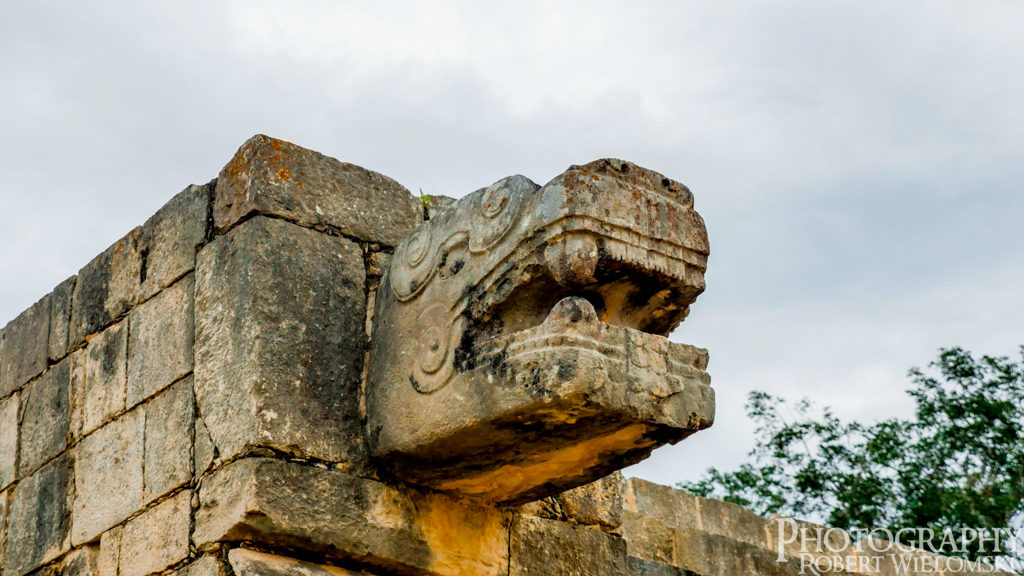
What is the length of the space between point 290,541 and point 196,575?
0.30 m

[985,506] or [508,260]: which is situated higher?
[985,506]

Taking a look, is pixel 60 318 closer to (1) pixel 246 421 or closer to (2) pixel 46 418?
(2) pixel 46 418

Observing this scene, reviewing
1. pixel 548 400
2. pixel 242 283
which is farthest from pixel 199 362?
pixel 548 400

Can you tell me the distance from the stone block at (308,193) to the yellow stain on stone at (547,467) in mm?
910

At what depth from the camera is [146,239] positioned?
4977mm

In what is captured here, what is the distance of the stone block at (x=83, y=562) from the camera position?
4586 mm

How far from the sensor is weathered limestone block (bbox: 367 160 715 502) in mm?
3777

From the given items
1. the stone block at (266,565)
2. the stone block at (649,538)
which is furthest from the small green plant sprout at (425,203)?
the stone block at (649,538)

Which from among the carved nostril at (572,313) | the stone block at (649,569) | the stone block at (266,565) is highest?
the carved nostril at (572,313)

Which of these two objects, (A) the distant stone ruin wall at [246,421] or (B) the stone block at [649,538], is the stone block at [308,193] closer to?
(A) the distant stone ruin wall at [246,421]

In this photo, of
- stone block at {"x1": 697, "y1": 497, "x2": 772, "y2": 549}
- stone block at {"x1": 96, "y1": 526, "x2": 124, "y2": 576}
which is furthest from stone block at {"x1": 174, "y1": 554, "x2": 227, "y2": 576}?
stone block at {"x1": 697, "y1": 497, "x2": 772, "y2": 549}

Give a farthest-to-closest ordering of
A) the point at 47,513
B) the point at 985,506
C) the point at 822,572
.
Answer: the point at 985,506 < the point at 822,572 < the point at 47,513

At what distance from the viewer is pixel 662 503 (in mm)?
6707

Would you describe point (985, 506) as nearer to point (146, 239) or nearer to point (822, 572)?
point (822, 572)
